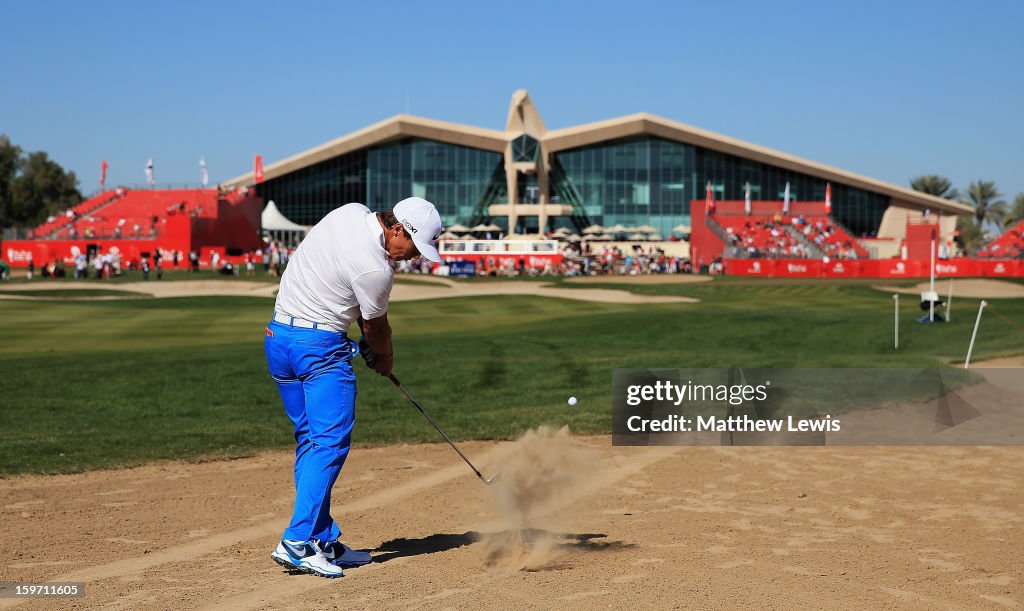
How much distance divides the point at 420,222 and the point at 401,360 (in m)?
14.6

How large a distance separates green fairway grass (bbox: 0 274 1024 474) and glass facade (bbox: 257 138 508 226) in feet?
208

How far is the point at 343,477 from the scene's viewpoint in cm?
1182

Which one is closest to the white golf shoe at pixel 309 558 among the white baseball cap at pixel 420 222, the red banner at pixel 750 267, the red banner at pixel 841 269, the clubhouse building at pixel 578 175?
the white baseball cap at pixel 420 222

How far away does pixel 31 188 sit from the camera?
126 meters

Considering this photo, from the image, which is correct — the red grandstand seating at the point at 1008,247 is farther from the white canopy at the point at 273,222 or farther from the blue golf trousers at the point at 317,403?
the blue golf trousers at the point at 317,403

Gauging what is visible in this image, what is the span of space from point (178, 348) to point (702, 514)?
1850 centimetres

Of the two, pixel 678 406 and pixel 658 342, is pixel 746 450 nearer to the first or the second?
pixel 678 406

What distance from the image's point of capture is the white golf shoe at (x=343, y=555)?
25.2ft

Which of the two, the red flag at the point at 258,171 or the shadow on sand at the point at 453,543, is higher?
the red flag at the point at 258,171

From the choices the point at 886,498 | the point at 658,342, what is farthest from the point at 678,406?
the point at 658,342

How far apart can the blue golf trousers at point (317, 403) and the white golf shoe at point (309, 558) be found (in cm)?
5

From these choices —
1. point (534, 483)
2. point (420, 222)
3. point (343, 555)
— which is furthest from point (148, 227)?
point (420, 222)

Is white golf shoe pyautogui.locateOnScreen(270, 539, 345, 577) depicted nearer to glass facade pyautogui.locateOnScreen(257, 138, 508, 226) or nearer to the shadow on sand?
the shadow on sand
